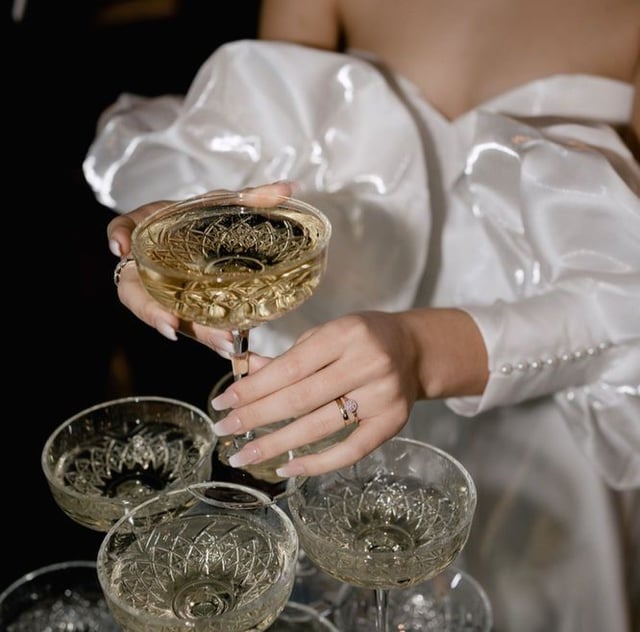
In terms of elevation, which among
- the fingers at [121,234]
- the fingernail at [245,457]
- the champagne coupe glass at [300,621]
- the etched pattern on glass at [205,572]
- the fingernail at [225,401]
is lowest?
the champagne coupe glass at [300,621]

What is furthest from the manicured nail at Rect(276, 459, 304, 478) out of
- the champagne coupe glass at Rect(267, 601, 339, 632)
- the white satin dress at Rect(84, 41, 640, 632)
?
the white satin dress at Rect(84, 41, 640, 632)

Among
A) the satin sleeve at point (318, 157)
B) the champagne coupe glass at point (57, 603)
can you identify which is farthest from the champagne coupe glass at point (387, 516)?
the satin sleeve at point (318, 157)

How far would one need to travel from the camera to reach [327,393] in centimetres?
74

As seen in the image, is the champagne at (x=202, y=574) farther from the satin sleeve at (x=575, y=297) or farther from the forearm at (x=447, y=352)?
the satin sleeve at (x=575, y=297)

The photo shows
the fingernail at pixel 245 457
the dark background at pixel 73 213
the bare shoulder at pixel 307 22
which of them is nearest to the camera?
the fingernail at pixel 245 457

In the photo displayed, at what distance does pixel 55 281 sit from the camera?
92.5 inches

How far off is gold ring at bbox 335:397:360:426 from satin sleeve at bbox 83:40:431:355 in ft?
1.64

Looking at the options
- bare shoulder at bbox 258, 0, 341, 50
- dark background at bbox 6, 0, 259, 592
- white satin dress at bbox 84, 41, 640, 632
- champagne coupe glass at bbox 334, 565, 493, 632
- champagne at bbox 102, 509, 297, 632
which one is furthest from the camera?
dark background at bbox 6, 0, 259, 592

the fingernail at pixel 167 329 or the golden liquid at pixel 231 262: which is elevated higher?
the golden liquid at pixel 231 262

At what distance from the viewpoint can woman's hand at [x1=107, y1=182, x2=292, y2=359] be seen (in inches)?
30.5

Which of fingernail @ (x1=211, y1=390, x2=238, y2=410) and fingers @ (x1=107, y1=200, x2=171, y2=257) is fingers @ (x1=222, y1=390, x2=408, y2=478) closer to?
fingernail @ (x1=211, y1=390, x2=238, y2=410)

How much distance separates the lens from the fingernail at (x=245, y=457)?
2.32ft

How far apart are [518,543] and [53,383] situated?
4.31 ft

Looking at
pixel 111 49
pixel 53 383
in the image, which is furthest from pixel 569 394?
pixel 111 49
